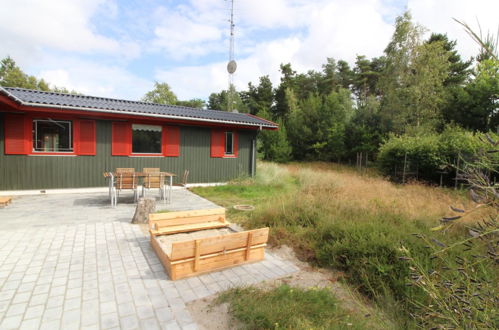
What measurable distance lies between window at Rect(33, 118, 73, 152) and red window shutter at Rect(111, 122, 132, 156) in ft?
4.06

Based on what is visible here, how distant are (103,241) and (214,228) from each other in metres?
1.80

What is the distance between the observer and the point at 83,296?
8.91 ft

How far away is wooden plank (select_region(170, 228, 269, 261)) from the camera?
3.05 meters

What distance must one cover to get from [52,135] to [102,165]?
1.67 meters

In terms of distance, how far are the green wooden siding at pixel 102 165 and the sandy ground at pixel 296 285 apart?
6936mm

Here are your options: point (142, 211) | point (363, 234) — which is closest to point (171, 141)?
point (142, 211)

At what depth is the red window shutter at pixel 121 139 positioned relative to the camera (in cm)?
894

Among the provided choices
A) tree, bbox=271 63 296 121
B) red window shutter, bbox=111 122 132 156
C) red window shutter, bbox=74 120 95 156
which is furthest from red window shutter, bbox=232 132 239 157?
tree, bbox=271 63 296 121

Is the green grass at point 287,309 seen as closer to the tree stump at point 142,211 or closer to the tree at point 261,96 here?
the tree stump at point 142,211

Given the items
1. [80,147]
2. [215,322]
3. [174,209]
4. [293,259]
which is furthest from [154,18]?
[215,322]

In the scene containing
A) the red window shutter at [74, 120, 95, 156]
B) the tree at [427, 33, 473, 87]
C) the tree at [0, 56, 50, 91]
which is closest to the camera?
the red window shutter at [74, 120, 95, 156]

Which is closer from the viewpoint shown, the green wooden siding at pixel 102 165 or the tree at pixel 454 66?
the green wooden siding at pixel 102 165

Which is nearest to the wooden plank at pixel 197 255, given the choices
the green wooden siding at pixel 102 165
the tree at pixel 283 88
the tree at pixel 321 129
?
the green wooden siding at pixel 102 165

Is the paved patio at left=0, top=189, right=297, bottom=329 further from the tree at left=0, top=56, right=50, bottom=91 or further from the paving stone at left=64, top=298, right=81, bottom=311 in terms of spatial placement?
the tree at left=0, top=56, right=50, bottom=91
